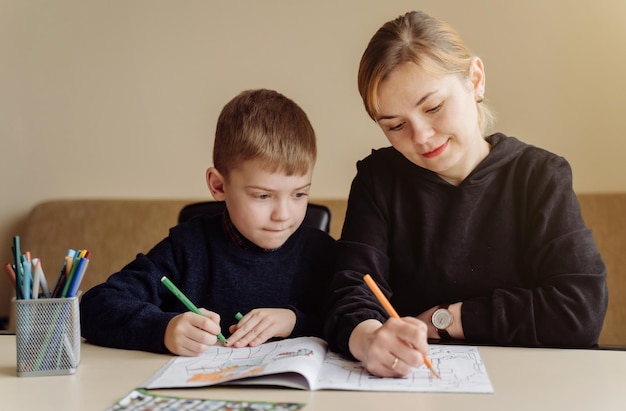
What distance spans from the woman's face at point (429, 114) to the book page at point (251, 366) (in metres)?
0.37

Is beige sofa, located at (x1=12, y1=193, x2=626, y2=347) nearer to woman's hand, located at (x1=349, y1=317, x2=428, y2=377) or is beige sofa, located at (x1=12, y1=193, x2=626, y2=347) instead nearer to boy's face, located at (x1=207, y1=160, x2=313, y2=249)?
boy's face, located at (x1=207, y1=160, x2=313, y2=249)

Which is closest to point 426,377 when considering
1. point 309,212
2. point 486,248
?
point 486,248

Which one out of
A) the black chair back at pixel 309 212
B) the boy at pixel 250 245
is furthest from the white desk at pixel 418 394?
the black chair back at pixel 309 212

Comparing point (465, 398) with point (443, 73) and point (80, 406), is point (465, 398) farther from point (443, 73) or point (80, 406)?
point (443, 73)

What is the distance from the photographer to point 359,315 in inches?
49.6

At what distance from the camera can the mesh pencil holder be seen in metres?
1.14

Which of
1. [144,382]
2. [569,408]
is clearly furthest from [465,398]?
[144,382]

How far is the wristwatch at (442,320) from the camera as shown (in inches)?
54.3

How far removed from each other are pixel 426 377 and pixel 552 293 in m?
0.37

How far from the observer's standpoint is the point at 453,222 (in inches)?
59.2

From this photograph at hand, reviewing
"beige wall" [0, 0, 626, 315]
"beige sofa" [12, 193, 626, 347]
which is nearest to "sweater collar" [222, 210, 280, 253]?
"beige sofa" [12, 193, 626, 347]

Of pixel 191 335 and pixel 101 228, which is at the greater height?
pixel 191 335

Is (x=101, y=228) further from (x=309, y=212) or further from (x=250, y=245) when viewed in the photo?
(x=250, y=245)

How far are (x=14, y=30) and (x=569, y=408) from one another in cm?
266
